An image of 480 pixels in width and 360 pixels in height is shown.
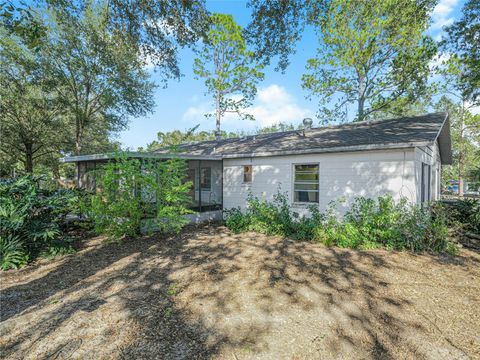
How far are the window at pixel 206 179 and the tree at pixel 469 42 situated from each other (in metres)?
11.3

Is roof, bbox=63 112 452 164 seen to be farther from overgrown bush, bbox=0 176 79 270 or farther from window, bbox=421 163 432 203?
overgrown bush, bbox=0 176 79 270

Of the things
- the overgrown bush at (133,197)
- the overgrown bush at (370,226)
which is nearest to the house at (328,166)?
the overgrown bush at (370,226)

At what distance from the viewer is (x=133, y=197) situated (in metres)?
6.70

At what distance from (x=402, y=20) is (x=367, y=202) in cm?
1571

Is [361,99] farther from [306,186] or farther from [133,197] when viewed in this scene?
[133,197]

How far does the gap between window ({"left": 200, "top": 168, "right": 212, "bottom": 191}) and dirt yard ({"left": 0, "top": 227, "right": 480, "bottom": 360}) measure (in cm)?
574

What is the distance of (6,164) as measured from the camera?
19844 mm

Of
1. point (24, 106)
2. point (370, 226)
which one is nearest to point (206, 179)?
point (370, 226)

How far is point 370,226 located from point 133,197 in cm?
630

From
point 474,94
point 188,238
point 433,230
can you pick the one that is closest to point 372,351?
point 433,230

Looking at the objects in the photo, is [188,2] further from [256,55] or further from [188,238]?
[188,238]

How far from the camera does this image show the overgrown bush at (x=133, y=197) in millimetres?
6445

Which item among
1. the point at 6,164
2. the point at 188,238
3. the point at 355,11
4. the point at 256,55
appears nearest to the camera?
the point at 256,55

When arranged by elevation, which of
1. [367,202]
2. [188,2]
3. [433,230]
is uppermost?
[188,2]
